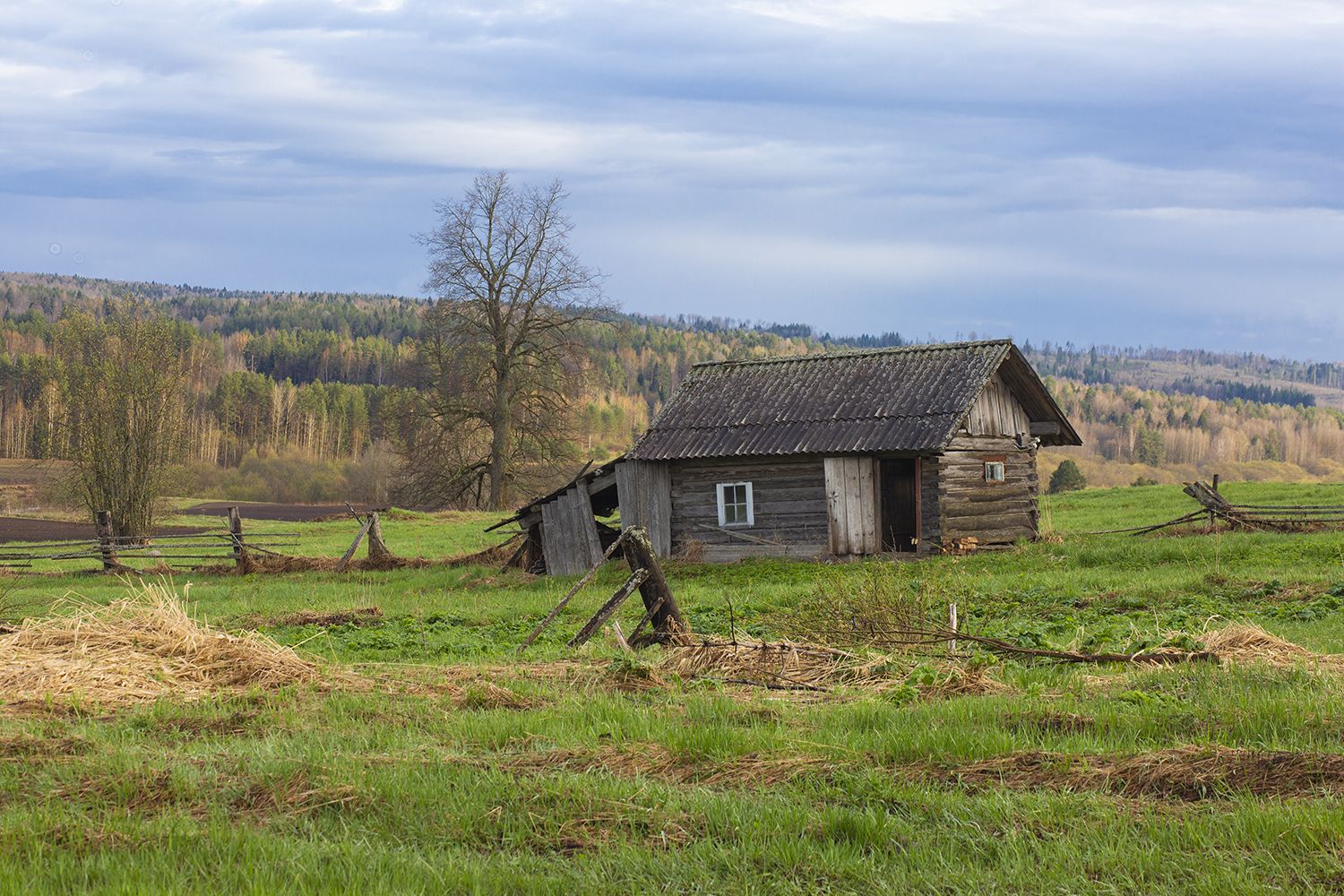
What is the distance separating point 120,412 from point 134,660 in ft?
104

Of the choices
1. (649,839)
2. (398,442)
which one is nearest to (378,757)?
(649,839)

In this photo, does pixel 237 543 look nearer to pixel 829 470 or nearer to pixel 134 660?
pixel 829 470

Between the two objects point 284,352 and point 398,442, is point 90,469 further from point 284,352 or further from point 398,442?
point 284,352

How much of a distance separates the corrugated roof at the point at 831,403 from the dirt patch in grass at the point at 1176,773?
19.1 meters

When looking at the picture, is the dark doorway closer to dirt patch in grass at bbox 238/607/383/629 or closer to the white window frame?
the white window frame

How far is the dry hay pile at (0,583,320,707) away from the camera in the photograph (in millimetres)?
8953

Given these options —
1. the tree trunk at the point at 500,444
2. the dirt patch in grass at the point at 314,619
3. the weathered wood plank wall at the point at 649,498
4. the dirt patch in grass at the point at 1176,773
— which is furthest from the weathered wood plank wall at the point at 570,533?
the tree trunk at the point at 500,444

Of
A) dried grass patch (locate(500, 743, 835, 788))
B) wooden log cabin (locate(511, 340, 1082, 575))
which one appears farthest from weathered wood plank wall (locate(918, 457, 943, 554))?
dried grass patch (locate(500, 743, 835, 788))

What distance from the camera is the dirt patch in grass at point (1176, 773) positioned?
5.61 m

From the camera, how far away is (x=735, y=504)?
27.5m

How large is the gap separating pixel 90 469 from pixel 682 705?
1395 inches

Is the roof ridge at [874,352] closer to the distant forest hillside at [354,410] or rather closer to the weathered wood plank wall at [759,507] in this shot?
the weathered wood plank wall at [759,507]

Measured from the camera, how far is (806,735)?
707 centimetres

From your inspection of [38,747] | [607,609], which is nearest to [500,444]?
[607,609]
